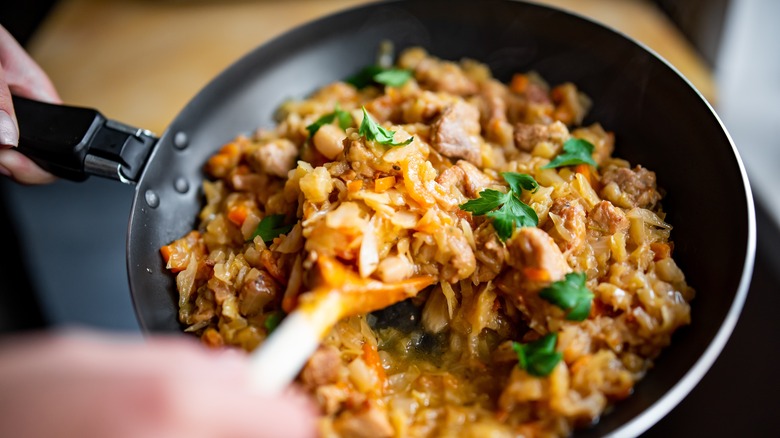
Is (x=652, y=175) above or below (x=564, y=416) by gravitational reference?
above

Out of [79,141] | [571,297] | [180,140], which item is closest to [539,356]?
[571,297]

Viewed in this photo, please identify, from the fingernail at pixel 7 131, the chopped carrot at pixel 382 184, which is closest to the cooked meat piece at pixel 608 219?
the chopped carrot at pixel 382 184

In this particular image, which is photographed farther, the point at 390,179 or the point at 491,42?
the point at 491,42

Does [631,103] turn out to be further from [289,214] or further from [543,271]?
[289,214]

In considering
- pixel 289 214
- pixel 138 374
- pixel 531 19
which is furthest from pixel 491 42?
pixel 138 374

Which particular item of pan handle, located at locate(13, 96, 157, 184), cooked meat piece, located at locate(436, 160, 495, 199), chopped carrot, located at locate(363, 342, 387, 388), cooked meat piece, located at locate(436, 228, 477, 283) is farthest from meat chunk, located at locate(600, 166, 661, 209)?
pan handle, located at locate(13, 96, 157, 184)

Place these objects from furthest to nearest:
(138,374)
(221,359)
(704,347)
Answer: (704,347), (221,359), (138,374)
